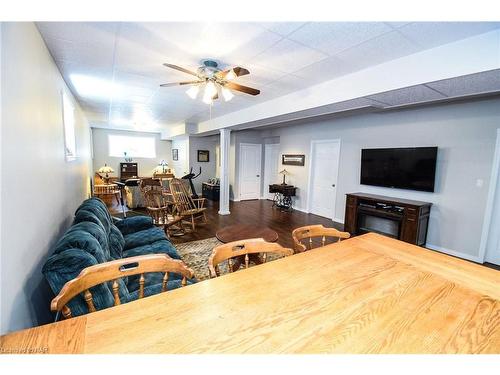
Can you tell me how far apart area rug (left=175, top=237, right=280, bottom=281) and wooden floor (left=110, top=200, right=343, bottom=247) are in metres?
0.25

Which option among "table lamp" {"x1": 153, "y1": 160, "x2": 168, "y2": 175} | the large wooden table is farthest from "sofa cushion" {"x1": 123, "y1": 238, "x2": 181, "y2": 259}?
"table lamp" {"x1": 153, "y1": 160, "x2": 168, "y2": 175}

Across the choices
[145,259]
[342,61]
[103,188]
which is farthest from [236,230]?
[103,188]

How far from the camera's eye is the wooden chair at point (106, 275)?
95 centimetres

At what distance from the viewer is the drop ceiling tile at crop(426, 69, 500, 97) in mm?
2000

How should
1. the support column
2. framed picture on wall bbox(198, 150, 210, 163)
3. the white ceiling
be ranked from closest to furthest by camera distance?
the white ceiling
the support column
framed picture on wall bbox(198, 150, 210, 163)

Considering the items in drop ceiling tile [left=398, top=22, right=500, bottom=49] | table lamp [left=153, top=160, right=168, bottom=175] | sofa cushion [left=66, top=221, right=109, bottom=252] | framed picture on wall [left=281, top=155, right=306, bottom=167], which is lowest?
sofa cushion [left=66, top=221, right=109, bottom=252]

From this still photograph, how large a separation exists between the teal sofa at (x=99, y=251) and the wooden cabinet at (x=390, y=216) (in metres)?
3.43

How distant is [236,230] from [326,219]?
10.9 feet

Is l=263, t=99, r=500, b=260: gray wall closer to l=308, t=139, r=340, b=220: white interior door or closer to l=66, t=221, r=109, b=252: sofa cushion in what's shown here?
l=308, t=139, r=340, b=220: white interior door

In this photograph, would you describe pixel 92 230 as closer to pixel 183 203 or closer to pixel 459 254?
pixel 183 203

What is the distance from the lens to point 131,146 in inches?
352

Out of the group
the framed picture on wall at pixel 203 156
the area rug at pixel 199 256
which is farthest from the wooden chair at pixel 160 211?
the framed picture on wall at pixel 203 156

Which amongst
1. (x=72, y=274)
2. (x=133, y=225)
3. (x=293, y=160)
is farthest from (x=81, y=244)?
(x=293, y=160)
